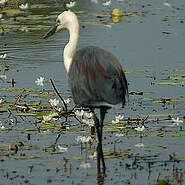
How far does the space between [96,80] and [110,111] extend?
7.39 ft

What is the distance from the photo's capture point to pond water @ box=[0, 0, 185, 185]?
25.0 ft

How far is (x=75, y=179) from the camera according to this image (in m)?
7.35

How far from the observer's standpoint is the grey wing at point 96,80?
757cm

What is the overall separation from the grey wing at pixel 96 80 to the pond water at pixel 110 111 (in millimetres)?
674

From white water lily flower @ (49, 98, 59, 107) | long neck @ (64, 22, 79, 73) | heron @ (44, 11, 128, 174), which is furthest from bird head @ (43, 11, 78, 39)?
white water lily flower @ (49, 98, 59, 107)

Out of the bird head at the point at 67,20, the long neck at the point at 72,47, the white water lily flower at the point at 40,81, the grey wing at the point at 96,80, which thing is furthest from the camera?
the white water lily flower at the point at 40,81

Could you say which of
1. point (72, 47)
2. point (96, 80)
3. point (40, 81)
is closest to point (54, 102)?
point (40, 81)

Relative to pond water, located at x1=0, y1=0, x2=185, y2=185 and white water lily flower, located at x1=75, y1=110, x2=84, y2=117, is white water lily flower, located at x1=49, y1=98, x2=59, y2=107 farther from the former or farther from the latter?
white water lily flower, located at x1=75, y1=110, x2=84, y2=117

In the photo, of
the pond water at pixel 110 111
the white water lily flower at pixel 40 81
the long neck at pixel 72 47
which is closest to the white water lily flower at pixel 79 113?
the pond water at pixel 110 111

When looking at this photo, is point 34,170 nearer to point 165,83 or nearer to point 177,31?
point 165,83

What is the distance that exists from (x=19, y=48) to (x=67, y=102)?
15.0 ft

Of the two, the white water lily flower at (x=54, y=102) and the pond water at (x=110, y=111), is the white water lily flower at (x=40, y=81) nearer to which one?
the pond water at (x=110, y=111)

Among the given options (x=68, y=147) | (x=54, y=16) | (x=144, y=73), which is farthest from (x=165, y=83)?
(x=54, y=16)

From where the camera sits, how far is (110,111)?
9828 mm
